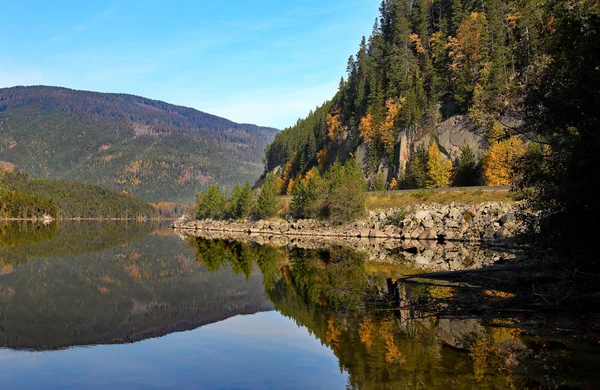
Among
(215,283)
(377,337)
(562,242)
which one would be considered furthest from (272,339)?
(215,283)

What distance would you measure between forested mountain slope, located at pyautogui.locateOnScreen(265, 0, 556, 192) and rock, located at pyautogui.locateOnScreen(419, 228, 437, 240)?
41.7 feet

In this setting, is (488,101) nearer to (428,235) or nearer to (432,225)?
(428,235)

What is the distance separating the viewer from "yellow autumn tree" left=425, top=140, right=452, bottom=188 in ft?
266

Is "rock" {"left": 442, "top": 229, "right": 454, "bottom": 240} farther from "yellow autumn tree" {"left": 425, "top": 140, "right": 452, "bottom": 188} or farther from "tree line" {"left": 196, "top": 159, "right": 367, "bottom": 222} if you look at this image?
"tree line" {"left": 196, "top": 159, "right": 367, "bottom": 222}

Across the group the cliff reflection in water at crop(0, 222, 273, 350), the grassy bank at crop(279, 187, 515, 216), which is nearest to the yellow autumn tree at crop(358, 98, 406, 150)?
the grassy bank at crop(279, 187, 515, 216)

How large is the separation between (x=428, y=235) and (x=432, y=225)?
224 centimetres

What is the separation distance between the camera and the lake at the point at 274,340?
11.5 meters

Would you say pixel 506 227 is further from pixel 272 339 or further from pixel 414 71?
pixel 414 71

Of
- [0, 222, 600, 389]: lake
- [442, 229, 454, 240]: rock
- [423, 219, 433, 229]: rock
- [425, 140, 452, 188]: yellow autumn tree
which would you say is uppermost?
[425, 140, 452, 188]: yellow autumn tree

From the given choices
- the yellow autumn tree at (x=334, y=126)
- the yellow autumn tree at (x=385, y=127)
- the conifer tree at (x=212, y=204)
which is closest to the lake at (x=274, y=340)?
the yellow autumn tree at (x=385, y=127)

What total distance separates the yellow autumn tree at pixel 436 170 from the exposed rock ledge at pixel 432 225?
392 inches

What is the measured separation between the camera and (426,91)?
99375 millimetres

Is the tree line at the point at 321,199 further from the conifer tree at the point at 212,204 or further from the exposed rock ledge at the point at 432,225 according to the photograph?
the conifer tree at the point at 212,204

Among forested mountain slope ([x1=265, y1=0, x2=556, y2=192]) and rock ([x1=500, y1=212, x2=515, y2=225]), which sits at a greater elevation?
forested mountain slope ([x1=265, y1=0, x2=556, y2=192])
